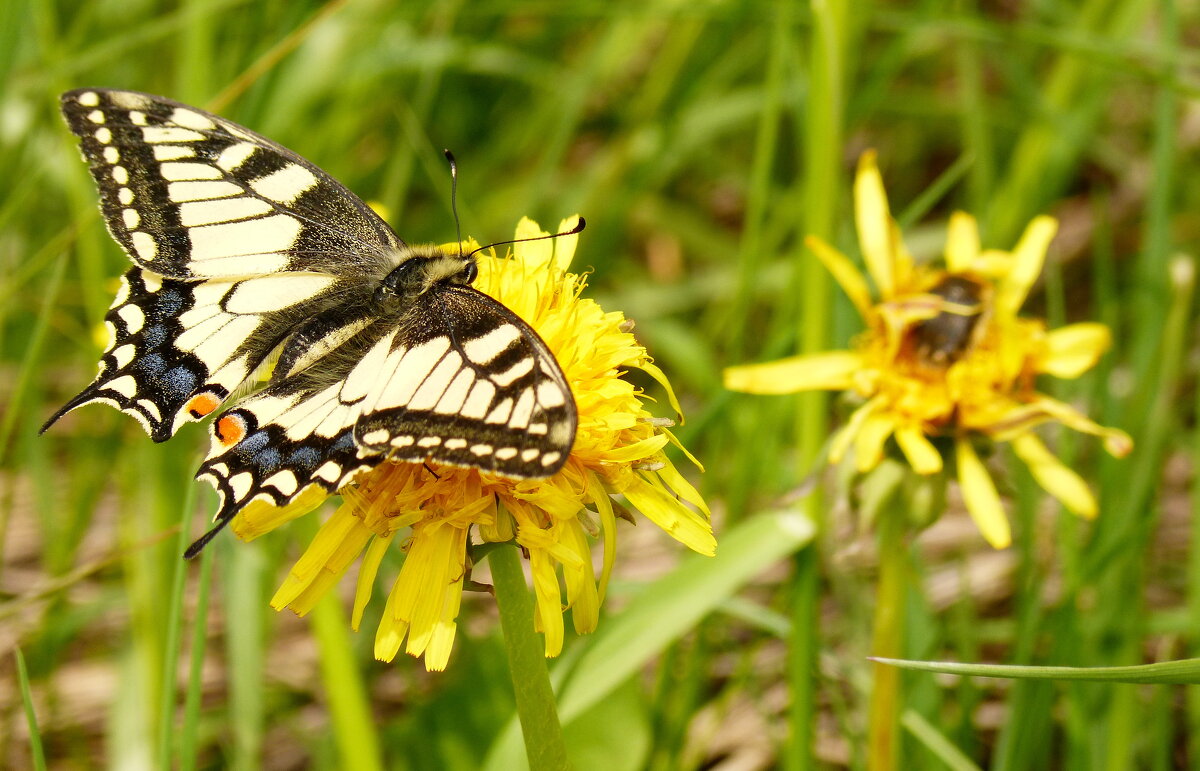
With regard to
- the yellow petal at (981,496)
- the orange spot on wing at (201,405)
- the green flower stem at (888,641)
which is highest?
the orange spot on wing at (201,405)

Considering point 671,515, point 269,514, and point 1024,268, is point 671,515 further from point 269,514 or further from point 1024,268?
point 1024,268

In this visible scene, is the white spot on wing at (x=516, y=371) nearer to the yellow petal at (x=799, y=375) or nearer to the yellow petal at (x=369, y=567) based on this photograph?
the yellow petal at (x=369, y=567)

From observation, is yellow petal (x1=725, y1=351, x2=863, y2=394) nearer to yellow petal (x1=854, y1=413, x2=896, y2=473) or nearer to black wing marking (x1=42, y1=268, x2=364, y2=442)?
yellow petal (x1=854, y1=413, x2=896, y2=473)

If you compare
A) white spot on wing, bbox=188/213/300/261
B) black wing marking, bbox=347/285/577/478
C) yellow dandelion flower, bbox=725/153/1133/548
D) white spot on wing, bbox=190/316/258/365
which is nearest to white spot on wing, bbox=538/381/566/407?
black wing marking, bbox=347/285/577/478

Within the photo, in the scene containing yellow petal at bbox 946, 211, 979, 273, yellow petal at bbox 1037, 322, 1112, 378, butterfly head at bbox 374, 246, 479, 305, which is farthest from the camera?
yellow petal at bbox 946, 211, 979, 273

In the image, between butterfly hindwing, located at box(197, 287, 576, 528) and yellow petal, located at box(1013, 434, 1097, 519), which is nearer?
butterfly hindwing, located at box(197, 287, 576, 528)

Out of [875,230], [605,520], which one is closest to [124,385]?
[605,520]

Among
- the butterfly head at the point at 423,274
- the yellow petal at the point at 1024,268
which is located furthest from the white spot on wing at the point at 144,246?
the yellow petal at the point at 1024,268
